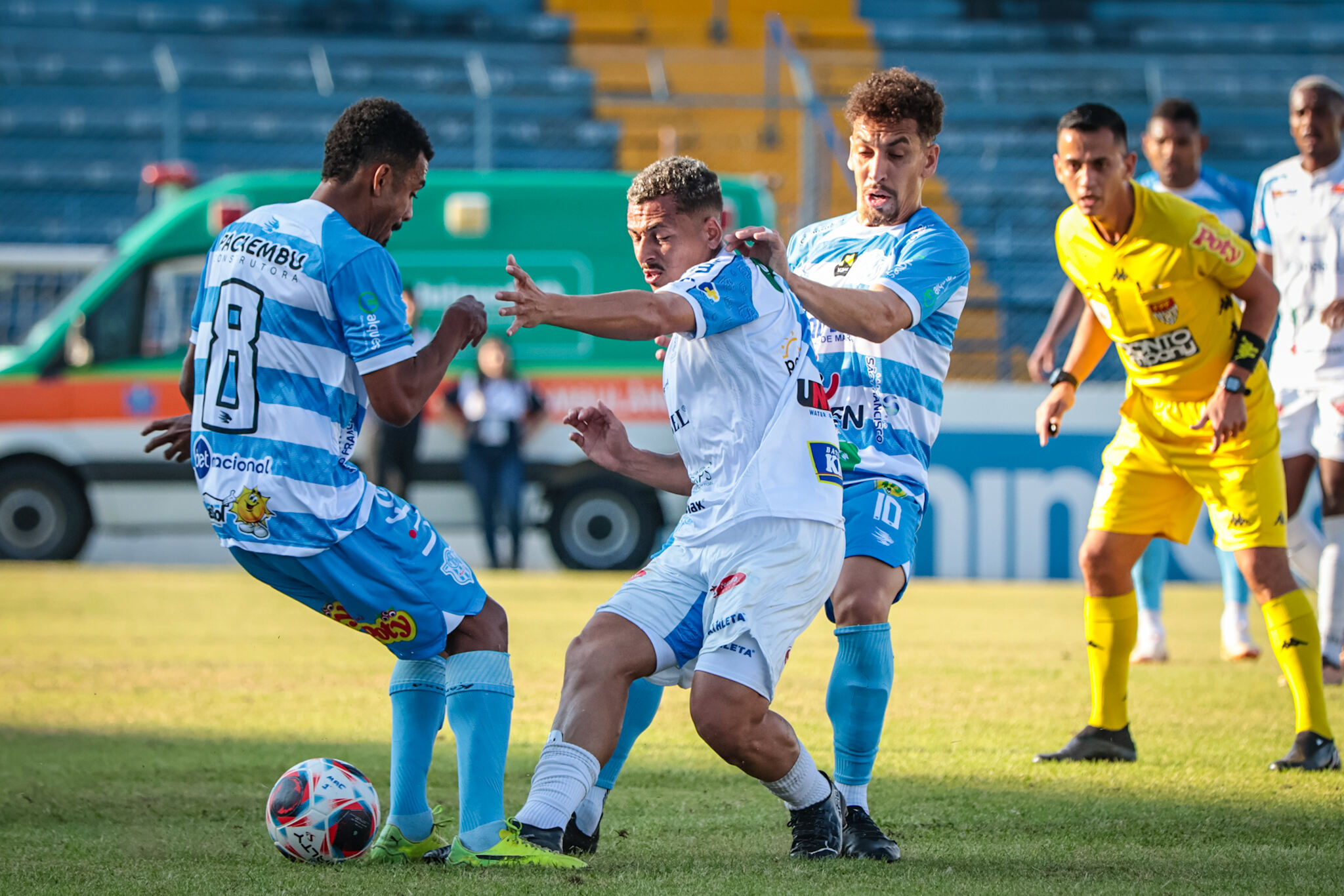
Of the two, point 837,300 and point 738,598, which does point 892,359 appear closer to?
point 837,300

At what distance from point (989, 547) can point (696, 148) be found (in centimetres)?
758

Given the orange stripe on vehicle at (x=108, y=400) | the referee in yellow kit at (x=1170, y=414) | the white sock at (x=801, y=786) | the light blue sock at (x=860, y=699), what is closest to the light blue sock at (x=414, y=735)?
the white sock at (x=801, y=786)

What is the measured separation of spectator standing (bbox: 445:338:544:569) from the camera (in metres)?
12.5

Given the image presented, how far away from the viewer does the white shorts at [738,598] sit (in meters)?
3.67

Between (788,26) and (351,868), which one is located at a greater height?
(788,26)

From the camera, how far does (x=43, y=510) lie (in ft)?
42.2

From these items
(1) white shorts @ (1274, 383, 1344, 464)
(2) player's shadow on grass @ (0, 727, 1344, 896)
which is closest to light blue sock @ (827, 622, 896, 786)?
(2) player's shadow on grass @ (0, 727, 1344, 896)

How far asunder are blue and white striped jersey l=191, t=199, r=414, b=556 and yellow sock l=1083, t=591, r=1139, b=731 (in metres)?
2.91

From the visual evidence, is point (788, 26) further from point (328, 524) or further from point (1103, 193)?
point (328, 524)

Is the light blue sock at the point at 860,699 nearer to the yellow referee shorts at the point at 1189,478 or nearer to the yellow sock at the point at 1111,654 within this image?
the yellow sock at the point at 1111,654

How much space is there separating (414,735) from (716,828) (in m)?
0.95

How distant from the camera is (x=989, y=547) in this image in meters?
13.1

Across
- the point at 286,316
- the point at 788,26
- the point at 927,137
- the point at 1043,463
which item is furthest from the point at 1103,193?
the point at 788,26

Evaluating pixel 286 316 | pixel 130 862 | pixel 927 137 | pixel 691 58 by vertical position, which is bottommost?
pixel 130 862
